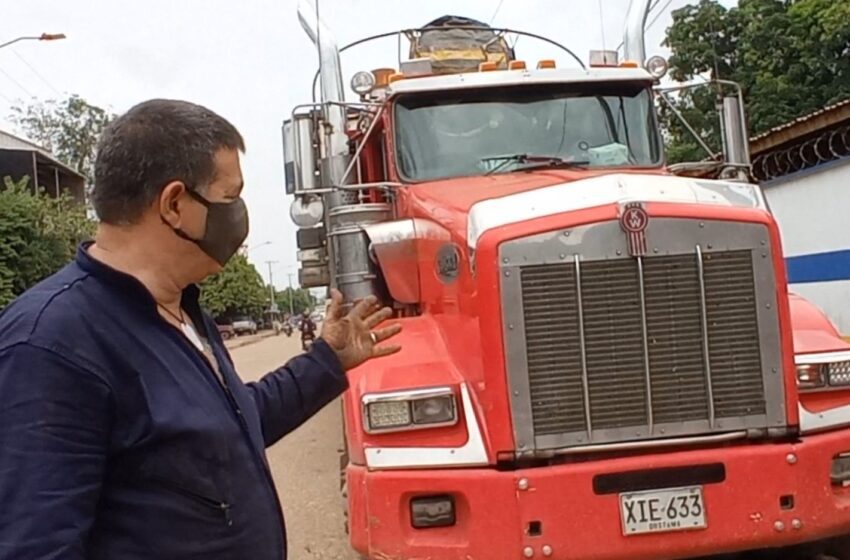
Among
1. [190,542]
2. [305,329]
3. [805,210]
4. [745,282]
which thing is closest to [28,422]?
[190,542]

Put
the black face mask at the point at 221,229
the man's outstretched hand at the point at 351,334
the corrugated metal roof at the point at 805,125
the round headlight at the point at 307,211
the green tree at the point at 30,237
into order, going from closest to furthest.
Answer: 1. the black face mask at the point at 221,229
2. the man's outstretched hand at the point at 351,334
3. the round headlight at the point at 307,211
4. the corrugated metal roof at the point at 805,125
5. the green tree at the point at 30,237

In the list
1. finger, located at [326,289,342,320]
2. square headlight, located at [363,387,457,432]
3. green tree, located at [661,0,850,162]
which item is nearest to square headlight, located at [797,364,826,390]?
square headlight, located at [363,387,457,432]

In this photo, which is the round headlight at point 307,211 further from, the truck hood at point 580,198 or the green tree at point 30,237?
the green tree at point 30,237

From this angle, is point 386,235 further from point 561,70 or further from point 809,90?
point 809,90

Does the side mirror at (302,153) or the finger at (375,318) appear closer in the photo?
the finger at (375,318)

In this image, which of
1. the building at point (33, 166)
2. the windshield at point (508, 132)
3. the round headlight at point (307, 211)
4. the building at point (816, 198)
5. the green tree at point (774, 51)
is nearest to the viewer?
the windshield at point (508, 132)

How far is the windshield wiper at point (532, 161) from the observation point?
5.27 metres

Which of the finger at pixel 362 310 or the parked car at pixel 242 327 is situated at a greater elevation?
the parked car at pixel 242 327

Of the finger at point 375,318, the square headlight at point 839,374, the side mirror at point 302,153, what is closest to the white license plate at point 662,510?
the square headlight at point 839,374

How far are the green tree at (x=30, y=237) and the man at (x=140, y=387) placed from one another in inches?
1037

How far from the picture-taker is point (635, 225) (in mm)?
3873

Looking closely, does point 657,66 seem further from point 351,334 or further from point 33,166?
point 33,166

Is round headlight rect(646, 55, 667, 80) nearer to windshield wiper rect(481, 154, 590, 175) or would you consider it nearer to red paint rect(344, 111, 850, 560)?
windshield wiper rect(481, 154, 590, 175)

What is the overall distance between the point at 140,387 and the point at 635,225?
2.58m
